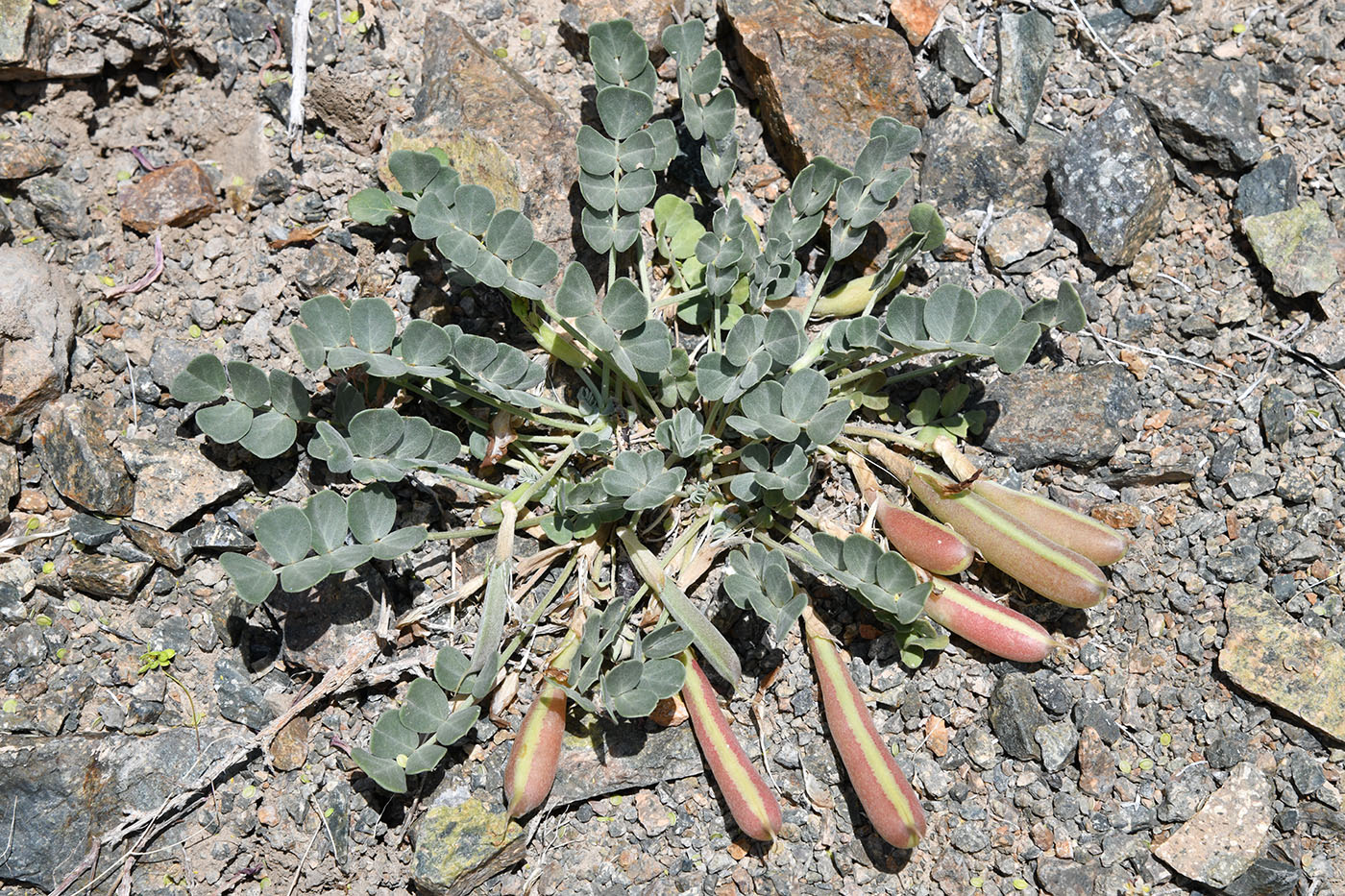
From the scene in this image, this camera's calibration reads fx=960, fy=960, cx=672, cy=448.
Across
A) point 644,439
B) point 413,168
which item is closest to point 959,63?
point 644,439

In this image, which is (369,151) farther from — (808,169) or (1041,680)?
(1041,680)

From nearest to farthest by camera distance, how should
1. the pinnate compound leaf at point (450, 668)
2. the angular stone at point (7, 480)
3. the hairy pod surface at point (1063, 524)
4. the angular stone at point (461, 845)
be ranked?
the pinnate compound leaf at point (450, 668) < the angular stone at point (461, 845) < the hairy pod surface at point (1063, 524) < the angular stone at point (7, 480)

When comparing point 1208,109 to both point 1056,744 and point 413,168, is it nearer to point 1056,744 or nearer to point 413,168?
point 1056,744

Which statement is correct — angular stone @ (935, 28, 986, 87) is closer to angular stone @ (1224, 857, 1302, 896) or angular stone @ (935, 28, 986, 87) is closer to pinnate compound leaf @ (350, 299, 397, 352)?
pinnate compound leaf @ (350, 299, 397, 352)

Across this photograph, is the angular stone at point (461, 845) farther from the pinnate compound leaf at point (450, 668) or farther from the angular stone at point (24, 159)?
the angular stone at point (24, 159)

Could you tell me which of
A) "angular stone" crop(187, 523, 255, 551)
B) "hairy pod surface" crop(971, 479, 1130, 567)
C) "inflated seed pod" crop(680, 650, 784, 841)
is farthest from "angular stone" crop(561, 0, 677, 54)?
"inflated seed pod" crop(680, 650, 784, 841)

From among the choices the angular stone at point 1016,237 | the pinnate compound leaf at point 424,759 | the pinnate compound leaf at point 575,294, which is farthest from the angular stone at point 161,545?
the angular stone at point 1016,237
